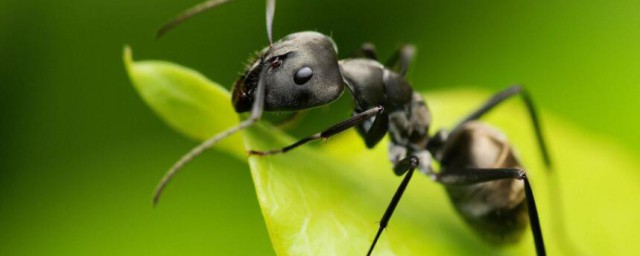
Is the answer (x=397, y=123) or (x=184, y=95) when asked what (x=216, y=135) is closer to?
(x=184, y=95)

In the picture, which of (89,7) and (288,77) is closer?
(288,77)

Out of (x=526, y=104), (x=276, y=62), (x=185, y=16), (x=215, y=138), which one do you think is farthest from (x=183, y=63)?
(x=215, y=138)

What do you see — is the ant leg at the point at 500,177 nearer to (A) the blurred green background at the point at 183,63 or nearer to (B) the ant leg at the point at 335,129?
(B) the ant leg at the point at 335,129

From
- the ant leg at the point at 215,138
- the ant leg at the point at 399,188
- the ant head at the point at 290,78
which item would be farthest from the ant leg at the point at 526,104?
the ant leg at the point at 215,138

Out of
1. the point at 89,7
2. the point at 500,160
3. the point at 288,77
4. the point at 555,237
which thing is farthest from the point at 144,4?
the point at 555,237

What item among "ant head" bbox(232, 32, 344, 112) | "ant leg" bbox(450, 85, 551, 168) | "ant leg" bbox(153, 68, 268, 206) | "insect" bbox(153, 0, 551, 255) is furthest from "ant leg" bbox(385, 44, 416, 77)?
"ant leg" bbox(153, 68, 268, 206)

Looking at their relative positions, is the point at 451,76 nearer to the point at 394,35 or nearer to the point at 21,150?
the point at 394,35
